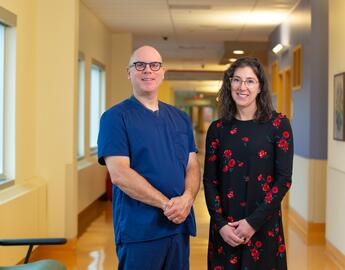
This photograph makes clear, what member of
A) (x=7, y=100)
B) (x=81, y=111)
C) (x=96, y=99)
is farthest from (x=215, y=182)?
(x=96, y=99)

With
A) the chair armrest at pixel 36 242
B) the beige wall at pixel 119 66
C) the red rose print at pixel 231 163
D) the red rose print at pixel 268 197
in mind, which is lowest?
the chair armrest at pixel 36 242

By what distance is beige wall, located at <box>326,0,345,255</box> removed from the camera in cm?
551

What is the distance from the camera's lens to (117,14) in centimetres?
855

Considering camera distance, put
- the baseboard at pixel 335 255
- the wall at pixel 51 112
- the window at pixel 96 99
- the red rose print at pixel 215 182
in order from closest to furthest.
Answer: the red rose print at pixel 215 182 → the baseboard at pixel 335 255 → the wall at pixel 51 112 → the window at pixel 96 99

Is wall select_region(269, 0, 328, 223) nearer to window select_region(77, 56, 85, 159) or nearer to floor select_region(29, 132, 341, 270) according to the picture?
floor select_region(29, 132, 341, 270)

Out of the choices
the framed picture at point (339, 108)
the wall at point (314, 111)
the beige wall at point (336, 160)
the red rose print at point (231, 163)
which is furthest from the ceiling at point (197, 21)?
the red rose print at point (231, 163)

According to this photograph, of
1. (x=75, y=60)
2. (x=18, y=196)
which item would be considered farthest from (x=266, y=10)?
(x=18, y=196)

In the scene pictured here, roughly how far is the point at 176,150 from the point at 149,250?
45cm

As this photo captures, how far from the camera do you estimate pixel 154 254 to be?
247 centimetres

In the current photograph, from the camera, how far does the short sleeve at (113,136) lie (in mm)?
2424

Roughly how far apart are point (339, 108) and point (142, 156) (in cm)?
372

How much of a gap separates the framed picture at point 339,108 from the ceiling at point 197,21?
7.06 feet

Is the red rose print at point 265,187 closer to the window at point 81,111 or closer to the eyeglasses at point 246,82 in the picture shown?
the eyeglasses at point 246,82

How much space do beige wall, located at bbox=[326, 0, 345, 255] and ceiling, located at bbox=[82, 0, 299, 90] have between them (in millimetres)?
1813
